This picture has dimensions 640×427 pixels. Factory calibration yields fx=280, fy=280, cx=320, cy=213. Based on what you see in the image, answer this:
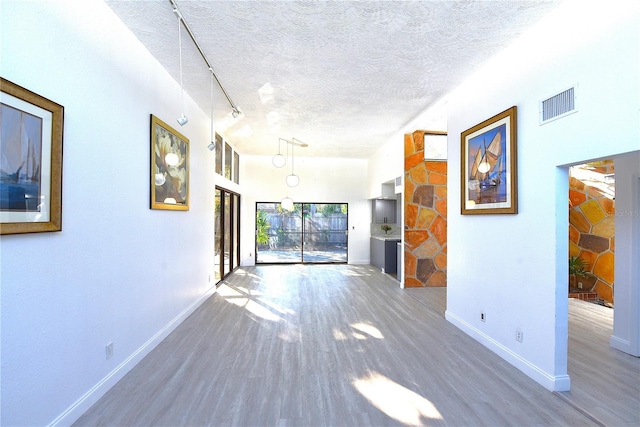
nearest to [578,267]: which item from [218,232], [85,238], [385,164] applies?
[385,164]

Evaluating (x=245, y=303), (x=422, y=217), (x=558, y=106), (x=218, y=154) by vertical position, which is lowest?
(x=245, y=303)

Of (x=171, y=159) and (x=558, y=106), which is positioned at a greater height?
(x=558, y=106)

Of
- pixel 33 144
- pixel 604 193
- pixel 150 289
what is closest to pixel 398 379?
pixel 150 289

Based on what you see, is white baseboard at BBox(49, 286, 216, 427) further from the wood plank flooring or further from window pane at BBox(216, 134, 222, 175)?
the wood plank flooring

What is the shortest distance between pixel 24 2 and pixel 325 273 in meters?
6.54

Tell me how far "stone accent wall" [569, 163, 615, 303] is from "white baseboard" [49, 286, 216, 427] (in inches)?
283

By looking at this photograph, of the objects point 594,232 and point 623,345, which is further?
point 594,232

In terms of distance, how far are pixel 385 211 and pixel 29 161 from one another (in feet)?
24.9

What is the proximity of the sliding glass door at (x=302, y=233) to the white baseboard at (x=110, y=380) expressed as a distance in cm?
481

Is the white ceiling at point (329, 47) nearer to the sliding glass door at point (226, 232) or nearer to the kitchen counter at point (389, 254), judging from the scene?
the sliding glass door at point (226, 232)

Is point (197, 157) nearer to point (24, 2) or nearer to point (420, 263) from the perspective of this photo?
point (24, 2)

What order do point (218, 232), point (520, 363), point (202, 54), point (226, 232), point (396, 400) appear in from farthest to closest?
point (226, 232)
point (218, 232)
point (202, 54)
point (520, 363)
point (396, 400)

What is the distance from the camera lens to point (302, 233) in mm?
8570

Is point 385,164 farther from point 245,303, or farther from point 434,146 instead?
point 245,303
